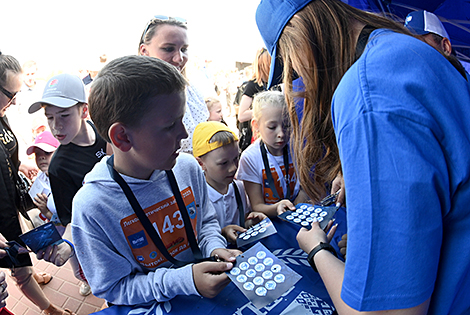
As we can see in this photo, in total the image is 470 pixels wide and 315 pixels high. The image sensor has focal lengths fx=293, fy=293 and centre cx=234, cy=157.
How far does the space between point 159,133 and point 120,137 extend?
156mm

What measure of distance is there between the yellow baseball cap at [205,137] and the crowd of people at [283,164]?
0.05ft

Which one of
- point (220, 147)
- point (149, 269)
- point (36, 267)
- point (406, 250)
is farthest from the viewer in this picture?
point (36, 267)

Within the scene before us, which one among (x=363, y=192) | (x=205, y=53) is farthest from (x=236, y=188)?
(x=205, y=53)

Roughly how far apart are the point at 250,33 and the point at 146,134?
45.7ft

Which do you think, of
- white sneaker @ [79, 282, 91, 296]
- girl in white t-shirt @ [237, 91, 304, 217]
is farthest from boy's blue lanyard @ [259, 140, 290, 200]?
white sneaker @ [79, 282, 91, 296]

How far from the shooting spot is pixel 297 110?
140 centimetres

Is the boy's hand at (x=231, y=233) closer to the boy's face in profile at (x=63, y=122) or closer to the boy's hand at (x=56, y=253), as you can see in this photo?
the boy's hand at (x=56, y=253)

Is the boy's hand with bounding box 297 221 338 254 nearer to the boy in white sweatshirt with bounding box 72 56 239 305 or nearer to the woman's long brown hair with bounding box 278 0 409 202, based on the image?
the boy in white sweatshirt with bounding box 72 56 239 305

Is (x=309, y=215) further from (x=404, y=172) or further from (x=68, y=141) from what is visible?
(x=68, y=141)

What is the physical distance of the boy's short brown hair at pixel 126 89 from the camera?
1.14 m

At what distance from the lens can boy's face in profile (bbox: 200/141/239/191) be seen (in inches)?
81.4

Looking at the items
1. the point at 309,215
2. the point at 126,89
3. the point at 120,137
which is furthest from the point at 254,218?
the point at 126,89

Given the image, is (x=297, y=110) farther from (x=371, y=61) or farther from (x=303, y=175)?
(x=371, y=61)

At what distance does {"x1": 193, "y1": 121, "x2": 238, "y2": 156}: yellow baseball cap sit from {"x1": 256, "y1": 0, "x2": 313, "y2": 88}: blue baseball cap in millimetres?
1081
